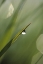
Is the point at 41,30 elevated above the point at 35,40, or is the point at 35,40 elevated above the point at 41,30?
the point at 41,30

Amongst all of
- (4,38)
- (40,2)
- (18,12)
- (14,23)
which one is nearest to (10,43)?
(4,38)

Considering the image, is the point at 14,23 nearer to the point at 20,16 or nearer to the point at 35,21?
the point at 20,16

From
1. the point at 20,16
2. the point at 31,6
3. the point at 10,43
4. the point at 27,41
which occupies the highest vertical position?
the point at 31,6

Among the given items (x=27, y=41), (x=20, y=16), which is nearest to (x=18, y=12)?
(x=20, y=16)

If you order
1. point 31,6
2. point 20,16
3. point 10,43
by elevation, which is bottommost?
point 10,43

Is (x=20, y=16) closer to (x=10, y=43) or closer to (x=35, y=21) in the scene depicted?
(x=35, y=21)

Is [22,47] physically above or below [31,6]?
below
